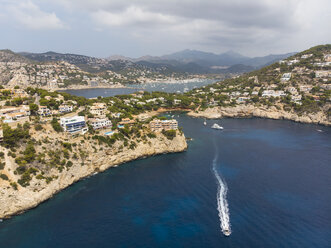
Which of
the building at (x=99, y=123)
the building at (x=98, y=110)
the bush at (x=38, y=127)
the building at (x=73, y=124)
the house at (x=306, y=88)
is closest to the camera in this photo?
the bush at (x=38, y=127)

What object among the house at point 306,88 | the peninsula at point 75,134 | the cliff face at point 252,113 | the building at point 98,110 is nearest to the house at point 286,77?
the house at point 306,88

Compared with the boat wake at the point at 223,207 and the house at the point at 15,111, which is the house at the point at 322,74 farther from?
the house at the point at 15,111

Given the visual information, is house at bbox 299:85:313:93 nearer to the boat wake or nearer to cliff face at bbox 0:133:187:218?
cliff face at bbox 0:133:187:218

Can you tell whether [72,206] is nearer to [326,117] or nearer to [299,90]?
[326,117]

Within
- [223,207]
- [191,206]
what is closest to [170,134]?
[191,206]

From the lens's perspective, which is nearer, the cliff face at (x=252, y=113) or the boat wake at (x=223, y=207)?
the boat wake at (x=223, y=207)

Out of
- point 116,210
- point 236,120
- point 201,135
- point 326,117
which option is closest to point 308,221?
point 116,210
